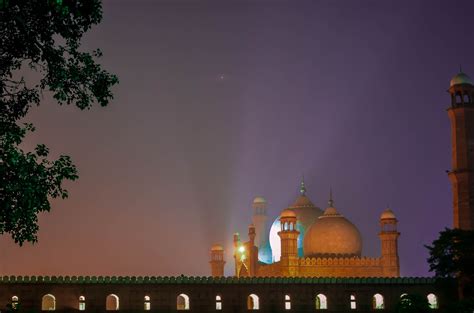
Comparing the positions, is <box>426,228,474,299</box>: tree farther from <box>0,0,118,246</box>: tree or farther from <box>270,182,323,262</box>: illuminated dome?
<box>0,0,118,246</box>: tree

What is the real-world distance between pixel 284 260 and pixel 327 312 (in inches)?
327

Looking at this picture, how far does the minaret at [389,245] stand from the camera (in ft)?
135

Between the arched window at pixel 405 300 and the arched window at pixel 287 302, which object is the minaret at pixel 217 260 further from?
the arched window at pixel 405 300

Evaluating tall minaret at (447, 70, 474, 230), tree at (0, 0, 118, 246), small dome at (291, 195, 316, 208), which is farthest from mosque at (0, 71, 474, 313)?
tree at (0, 0, 118, 246)

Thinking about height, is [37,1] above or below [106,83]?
above

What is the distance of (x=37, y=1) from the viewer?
492 inches

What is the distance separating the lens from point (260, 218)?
51469 millimetres

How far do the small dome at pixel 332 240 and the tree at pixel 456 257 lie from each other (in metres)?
10.0

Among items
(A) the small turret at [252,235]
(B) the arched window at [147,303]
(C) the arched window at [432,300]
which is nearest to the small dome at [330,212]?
(A) the small turret at [252,235]

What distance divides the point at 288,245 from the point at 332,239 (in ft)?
7.77

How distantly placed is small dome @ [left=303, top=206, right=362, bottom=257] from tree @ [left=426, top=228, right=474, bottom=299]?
10.0 metres

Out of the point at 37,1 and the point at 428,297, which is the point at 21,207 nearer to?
the point at 37,1

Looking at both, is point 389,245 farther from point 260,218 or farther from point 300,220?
point 260,218

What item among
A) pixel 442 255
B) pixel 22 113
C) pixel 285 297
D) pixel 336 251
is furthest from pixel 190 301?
pixel 22 113
